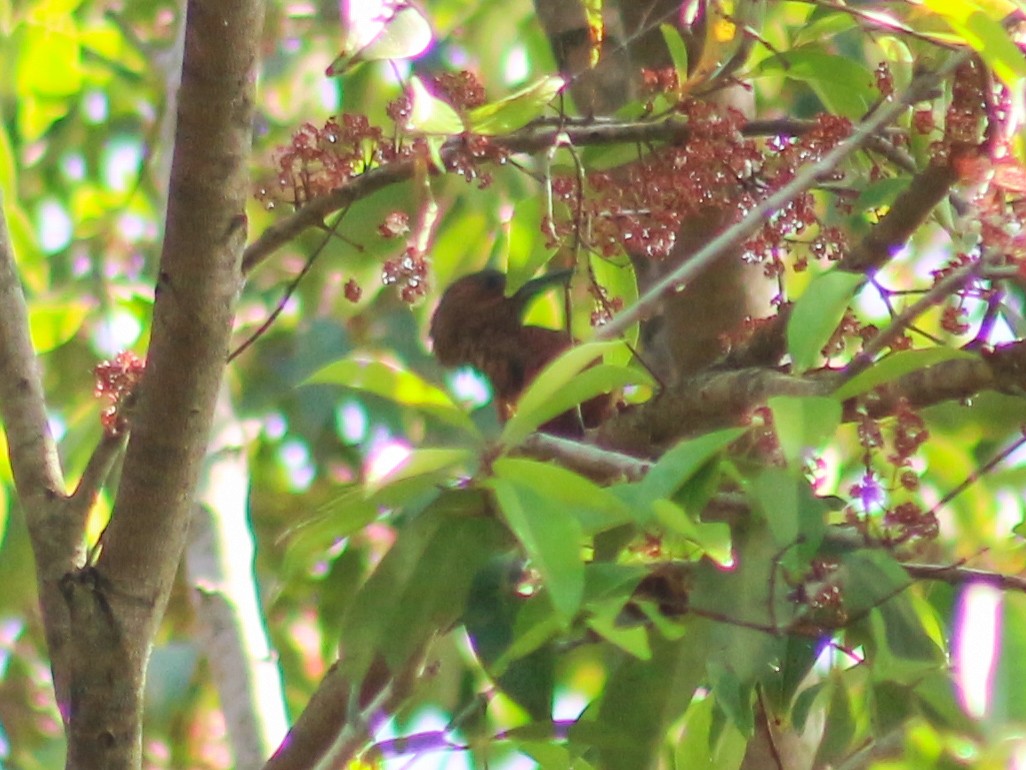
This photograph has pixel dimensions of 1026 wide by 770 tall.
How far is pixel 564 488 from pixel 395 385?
155 millimetres

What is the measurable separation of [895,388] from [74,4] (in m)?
1.84

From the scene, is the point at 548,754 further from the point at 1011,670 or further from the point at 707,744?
the point at 1011,670

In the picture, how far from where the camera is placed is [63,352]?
2.42m

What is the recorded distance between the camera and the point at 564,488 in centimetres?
81

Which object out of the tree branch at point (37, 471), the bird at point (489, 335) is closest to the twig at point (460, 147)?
the tree branch at point (37, 471)

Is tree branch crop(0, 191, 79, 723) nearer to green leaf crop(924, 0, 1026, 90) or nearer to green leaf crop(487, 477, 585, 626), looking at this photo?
green leaf crop(487, 477, 585, 626)

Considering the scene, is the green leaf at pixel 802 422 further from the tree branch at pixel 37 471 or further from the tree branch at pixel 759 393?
the tree branch at pixel 37 471

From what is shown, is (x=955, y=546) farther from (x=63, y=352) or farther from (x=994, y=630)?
(x=63, y=352)

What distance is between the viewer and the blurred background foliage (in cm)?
151

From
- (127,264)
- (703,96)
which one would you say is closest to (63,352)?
(127,264)

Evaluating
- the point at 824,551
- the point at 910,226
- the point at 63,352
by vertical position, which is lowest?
the point at 824,551

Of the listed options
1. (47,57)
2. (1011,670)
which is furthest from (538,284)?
(1011,670)

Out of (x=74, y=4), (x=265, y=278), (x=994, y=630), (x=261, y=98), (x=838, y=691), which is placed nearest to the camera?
(x=994, y=630)

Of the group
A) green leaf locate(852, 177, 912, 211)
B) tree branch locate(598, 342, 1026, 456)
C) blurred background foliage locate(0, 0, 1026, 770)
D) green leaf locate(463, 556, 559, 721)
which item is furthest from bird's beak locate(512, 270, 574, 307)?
green leaf locate(463, 556, 559, 721)
